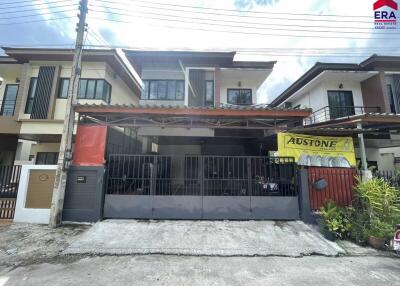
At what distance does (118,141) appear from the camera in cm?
910

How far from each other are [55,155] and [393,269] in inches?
651

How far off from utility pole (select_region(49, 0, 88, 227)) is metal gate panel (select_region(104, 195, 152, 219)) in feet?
4.79

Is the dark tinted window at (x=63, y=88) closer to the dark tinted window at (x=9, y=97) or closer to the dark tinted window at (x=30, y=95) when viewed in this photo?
the dark tinted window at (x=30, y=95)

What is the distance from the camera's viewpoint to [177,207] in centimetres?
709

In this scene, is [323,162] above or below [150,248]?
above

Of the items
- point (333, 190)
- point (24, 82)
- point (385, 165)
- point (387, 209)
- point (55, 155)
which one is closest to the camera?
point (387, 209)

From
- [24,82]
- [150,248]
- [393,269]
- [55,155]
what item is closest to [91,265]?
[150,248]

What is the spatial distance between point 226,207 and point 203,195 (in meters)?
0.90

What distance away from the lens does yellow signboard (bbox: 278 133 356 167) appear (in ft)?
24.3

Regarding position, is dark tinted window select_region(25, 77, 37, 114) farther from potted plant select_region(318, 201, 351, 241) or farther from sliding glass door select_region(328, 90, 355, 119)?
sliding glass door select_region(328, 90, 355, 119)

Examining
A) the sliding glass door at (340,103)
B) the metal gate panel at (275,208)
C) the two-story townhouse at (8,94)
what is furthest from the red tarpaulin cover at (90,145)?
the sliding glass door at (340,103)

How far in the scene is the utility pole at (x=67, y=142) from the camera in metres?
6.70

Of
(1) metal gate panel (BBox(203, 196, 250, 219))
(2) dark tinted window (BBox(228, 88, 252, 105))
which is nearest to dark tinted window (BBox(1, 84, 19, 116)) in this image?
(2) dark tinted window (BBox(228, 88, 252, 105))

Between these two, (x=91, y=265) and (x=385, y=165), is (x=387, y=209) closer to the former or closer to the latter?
(x=91, y=265)
